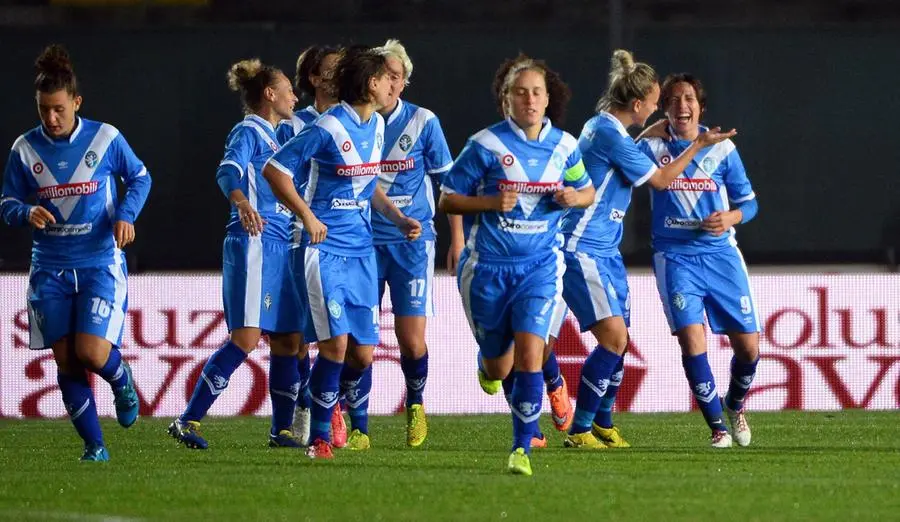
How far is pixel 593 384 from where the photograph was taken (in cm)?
865

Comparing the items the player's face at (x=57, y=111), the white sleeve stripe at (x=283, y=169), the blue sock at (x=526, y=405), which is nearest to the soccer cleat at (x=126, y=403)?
the player's face at (x=57, y=111)

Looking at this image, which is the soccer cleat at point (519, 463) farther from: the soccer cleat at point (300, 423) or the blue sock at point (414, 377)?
the soccer cleat at point (300, 423)

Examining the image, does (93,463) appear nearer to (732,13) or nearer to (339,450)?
(339,450)

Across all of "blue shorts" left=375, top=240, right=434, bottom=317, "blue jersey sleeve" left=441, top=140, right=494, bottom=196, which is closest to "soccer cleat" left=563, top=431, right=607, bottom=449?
"blue shorts" left=375, top=240, right=434, bottom=317

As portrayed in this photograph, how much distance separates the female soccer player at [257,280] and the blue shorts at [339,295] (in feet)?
2.17

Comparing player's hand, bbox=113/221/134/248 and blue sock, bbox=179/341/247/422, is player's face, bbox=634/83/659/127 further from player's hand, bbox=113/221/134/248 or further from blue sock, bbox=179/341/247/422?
player's hand, bbox=113/221/134/248

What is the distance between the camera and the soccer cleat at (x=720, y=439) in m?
8.70

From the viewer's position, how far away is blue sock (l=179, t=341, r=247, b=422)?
870 centimetres

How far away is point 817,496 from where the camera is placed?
6664 mm

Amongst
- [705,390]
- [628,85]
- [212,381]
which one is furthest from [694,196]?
[212,381]

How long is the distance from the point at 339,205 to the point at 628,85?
58.6 inches

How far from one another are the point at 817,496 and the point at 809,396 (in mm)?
4872

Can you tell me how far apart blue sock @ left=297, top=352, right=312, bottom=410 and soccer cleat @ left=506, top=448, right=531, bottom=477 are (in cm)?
164

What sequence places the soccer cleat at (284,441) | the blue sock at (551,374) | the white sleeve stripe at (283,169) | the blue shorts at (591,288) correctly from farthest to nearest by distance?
the blue sock at (551,374) → the soccer cleat at (284,441) → the blue shorts at (591,288) → the white sleeve stripe at (283,169)
